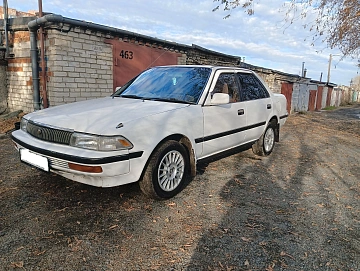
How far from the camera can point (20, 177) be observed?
3934mm

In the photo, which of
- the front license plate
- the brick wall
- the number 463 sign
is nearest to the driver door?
the front license plate

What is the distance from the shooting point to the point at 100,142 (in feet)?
8.89

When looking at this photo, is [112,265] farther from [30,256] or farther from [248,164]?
[248,164]

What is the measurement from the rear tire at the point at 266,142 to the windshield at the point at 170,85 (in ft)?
6.74

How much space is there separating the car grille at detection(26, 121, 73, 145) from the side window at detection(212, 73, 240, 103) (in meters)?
2.07

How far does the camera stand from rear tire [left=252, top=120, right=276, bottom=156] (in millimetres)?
5441

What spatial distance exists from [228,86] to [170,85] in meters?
0.97

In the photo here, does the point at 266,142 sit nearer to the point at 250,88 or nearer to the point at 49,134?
the point at 250,88

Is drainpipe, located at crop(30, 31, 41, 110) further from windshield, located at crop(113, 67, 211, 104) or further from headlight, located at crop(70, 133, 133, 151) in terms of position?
headlight, located at crop(70, 133, 133, 151)

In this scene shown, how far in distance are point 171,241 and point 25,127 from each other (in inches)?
90.1

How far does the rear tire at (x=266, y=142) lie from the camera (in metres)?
5.44

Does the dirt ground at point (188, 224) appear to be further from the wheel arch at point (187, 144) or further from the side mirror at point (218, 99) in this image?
the side mirror at point (218, 99)

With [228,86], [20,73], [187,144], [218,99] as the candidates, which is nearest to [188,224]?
[187,144]

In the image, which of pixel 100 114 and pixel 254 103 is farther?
pixel 254 103
